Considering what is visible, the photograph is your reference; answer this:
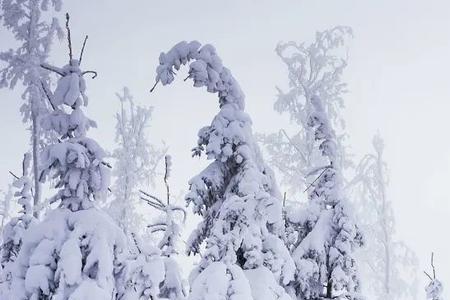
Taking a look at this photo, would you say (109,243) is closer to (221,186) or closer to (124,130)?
(221,186)

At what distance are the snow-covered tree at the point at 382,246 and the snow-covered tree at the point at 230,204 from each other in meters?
19.5

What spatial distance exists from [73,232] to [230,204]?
2.27 meters

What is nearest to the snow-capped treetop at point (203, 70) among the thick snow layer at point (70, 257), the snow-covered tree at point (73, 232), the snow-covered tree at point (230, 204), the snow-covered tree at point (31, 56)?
the snow-covered tree at point (230, 204)

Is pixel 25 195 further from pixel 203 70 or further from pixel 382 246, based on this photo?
pixel 382 246

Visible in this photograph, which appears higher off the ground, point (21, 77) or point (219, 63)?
point (21, 77)

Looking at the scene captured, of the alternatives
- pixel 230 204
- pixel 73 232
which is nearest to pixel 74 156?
pixel 73 232

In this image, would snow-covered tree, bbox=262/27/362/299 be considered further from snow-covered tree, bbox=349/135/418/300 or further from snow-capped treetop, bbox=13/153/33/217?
snow-covered tree, bbox=349/135/418/300

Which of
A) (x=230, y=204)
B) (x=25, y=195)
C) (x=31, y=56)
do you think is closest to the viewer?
(x=230, y=204)

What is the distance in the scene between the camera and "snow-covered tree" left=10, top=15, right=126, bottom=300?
5.24 meters

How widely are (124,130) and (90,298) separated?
2297cm

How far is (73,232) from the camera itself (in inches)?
214

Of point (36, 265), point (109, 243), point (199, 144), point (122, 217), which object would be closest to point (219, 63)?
point (199, 144)

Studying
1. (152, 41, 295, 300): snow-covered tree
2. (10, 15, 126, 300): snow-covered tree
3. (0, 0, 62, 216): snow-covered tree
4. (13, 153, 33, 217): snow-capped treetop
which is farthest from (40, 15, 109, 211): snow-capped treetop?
(0, 0, 62, 216): snow-covered tree

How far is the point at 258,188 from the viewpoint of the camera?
289 inches
